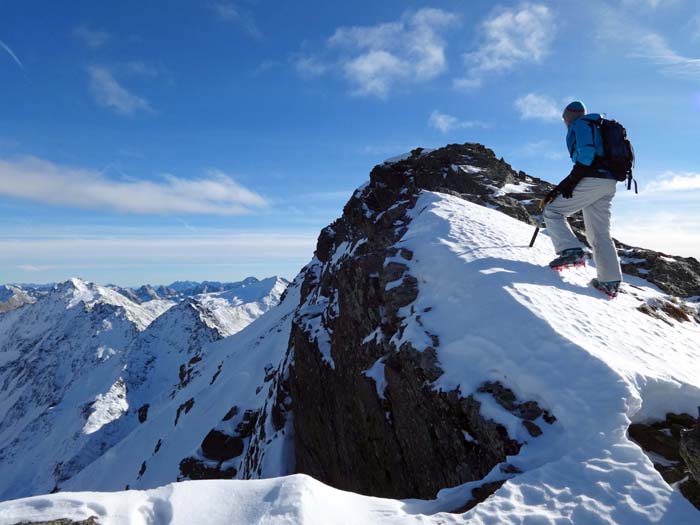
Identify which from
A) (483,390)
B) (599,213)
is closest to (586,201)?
(599,213)

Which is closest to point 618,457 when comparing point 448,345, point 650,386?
point 650,386

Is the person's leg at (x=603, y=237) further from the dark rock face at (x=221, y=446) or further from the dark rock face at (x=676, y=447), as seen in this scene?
the dark rock face at (x=221, y=446)

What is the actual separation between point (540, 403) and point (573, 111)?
7.47 meters

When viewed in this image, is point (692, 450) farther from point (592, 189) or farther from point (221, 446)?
point (221, 446)

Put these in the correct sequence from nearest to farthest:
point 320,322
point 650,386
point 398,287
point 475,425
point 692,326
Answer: point 650,386 → point 475,425 → point 692,326 → point 398,287 → point 320,322

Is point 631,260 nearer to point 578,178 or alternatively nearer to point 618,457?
point 578,178

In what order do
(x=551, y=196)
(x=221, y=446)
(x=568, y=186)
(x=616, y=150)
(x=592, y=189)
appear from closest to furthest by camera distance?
(x=616, y=150) < (x=592, y=189) < (x=568, y=186) < (x=551, y=196) < (x=221, y=446)

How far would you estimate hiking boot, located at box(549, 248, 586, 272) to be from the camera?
1013 centimetres

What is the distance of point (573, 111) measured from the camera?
9.59 metres

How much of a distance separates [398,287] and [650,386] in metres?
7.05

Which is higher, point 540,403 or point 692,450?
point 692,450

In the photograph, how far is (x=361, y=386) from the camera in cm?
1226

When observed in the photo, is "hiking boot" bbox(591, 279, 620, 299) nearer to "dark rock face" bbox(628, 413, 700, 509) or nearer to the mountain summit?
the mountain summit

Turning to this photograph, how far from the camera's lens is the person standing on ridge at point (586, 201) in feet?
29.9
